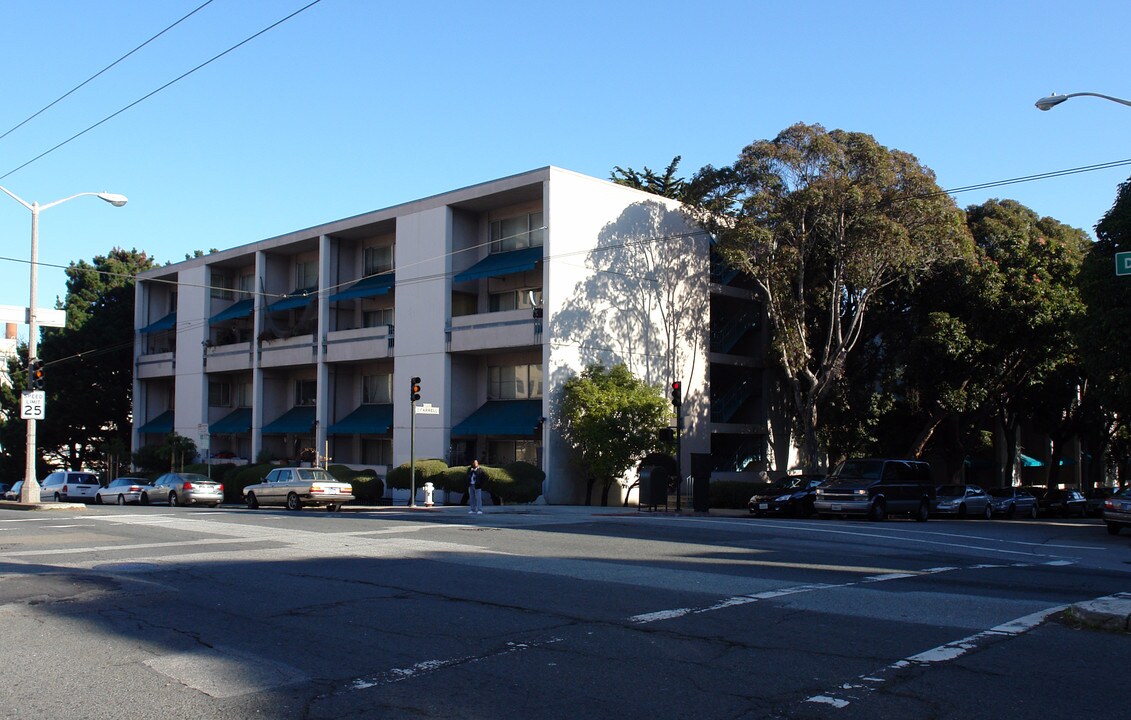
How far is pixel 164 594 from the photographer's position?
11945 mm

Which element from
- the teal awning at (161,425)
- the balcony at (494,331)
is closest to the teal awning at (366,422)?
the balcony at (494,331)

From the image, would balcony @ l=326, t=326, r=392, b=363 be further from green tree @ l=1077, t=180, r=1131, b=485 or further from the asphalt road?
green tree @ l=1077, t=180, r=1131, b=485

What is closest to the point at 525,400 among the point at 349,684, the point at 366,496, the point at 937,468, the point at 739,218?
the point at 366,496

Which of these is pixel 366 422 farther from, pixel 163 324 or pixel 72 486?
pixel 163 324

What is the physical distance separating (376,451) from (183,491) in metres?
10.4

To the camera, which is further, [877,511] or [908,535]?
[877,511]

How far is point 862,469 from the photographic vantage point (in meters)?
29.0

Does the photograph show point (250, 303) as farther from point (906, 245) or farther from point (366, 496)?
point (906, 245)

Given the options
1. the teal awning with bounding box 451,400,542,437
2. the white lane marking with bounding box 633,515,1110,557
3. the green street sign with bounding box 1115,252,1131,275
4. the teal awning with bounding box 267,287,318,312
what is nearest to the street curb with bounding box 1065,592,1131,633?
the white lane marking with bounding box 633,515,1110,557

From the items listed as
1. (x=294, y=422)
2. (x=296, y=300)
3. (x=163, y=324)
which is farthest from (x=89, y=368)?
(x=296, y=300)

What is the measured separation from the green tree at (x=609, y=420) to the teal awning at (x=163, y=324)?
30.2 m

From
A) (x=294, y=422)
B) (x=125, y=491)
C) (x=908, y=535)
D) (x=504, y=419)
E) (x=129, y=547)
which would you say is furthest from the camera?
(x=294, y=422)

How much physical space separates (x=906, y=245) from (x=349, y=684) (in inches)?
1227

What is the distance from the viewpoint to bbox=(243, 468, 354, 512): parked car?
1291 inches
